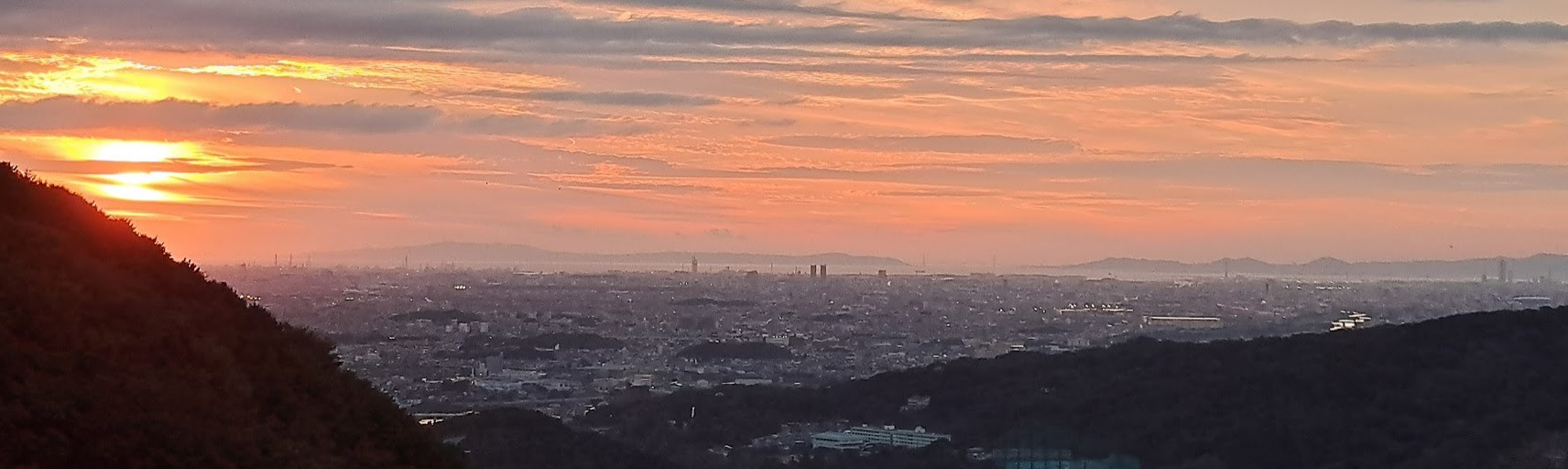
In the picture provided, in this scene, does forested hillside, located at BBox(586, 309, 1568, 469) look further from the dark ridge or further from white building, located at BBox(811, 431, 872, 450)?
the dark ridge

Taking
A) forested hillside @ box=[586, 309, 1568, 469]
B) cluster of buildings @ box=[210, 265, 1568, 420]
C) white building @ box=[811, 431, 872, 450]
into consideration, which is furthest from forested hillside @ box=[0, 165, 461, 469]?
forested hillside @ box=[586, 309, 1568, 469]

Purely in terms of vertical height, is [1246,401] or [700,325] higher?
[1246,401]

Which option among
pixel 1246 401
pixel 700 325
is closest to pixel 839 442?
pixel 1246 401

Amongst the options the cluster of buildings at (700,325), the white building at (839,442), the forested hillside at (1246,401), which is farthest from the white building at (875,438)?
the cluster of buildings at (700,325)

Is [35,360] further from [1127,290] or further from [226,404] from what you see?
[1127,290]

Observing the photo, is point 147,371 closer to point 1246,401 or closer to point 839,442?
point 839,442

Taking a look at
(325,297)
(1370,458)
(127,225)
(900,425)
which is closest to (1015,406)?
(900,425)
